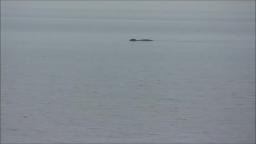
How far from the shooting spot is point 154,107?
61.7ft

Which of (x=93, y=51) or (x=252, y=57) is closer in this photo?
(x=252, y=57)

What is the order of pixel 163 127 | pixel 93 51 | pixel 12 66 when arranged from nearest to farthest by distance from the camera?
pixel 163 127 → pixel 12 66 → pixel 93 51

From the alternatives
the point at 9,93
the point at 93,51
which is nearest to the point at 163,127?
the point at 9,93

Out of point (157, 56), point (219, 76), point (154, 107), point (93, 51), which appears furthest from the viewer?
point (93, 51)

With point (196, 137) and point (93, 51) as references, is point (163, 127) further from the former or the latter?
point (93, 51)

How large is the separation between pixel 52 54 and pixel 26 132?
72.9ft

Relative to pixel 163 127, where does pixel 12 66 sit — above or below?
below

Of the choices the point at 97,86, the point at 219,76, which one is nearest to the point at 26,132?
the point at 97,86

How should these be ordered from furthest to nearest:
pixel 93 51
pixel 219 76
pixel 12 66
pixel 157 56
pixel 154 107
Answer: pixel 93 51, pixel 157 56, pixel 12 66, pixel 219 76, pixel 154 107

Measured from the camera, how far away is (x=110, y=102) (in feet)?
64.2

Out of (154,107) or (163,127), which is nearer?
(163,127)

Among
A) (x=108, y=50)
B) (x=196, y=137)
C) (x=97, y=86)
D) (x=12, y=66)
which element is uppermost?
(x=196, y=137)

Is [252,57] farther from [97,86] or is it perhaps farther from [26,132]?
[26,132]

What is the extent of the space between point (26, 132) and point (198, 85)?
31.7ft
